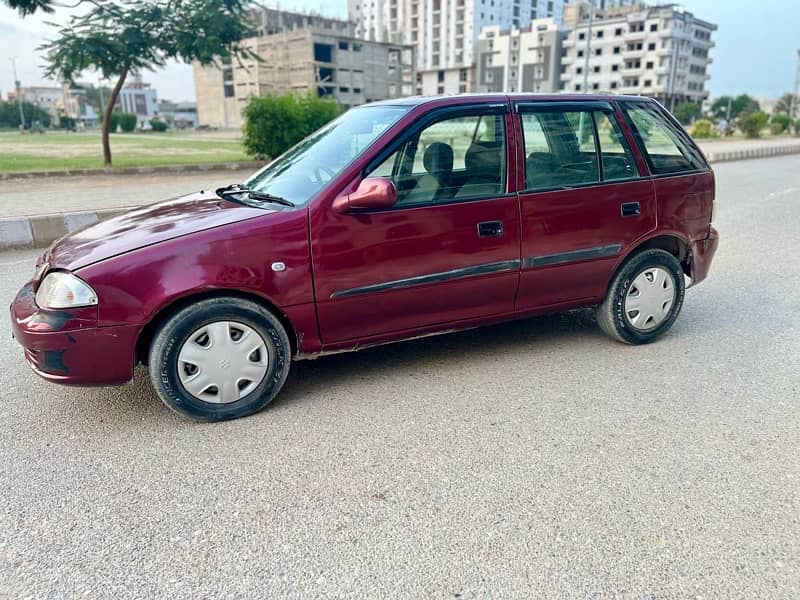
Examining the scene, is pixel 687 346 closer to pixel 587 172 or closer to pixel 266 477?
pixel 587 172

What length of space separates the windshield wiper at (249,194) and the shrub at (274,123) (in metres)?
14.7

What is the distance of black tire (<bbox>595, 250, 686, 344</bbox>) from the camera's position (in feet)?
14.5

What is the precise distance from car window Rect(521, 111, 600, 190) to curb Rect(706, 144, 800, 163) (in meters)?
18.3

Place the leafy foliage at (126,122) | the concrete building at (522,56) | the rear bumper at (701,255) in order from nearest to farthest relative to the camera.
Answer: the rear bumper at (701,255), the leafy foliage at (126,122), the concrete building at (522,56)

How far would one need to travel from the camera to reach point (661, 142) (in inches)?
178

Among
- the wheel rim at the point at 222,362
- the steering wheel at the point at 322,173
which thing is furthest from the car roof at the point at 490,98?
the wheel rim at the point at 222,362

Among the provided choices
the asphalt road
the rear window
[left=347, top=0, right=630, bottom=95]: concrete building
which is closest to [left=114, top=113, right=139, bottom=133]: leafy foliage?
[left=347, top=0, right=630, bottom=95]: concrete building

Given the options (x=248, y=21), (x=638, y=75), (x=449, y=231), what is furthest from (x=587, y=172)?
(x=638, y=75)

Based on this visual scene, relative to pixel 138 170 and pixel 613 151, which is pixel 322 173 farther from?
pixel 138 170

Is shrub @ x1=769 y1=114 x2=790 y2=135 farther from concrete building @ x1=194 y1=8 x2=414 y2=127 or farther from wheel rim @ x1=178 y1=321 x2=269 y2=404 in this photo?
wheel rim @ x1=178 y1=321 x2=269 y2=404

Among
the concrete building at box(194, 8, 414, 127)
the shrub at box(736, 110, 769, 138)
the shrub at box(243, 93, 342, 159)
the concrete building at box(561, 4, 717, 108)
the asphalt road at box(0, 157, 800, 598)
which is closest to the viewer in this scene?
the asphalt road at box(0, 157, 800, 598)

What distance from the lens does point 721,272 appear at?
674cm

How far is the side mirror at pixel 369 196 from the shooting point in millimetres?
3379

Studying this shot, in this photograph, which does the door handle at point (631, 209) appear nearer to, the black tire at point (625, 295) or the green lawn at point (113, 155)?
the black tire at point (625, 295)
